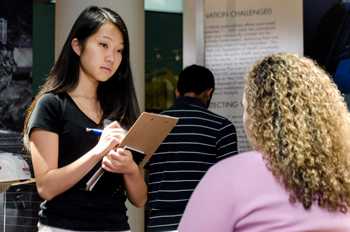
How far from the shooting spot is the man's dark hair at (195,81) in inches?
137

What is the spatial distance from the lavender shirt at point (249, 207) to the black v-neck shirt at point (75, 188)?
0.58 meters

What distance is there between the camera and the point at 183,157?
10.6ft

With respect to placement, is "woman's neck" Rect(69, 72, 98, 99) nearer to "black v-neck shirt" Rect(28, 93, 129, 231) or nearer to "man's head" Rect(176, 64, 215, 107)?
"black v-neck shirt" Rect(28, 93, 129, 231)

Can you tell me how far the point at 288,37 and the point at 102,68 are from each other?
2.21 meters

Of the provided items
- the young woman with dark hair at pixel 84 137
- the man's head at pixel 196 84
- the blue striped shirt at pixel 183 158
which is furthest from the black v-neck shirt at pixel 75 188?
the man's head at pixel 196 84

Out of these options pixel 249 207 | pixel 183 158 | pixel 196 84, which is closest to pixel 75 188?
pixel 249 207

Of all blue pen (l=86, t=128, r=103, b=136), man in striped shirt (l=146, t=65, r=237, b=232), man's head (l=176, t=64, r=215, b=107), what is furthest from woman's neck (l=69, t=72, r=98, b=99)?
man's head (l=176, t=64, r=215, b=107)

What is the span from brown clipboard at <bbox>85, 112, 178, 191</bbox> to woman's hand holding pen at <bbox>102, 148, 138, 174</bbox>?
25mm

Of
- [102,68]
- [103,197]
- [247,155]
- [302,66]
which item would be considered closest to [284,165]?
[247,155]

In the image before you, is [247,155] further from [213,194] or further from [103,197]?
[103,197]

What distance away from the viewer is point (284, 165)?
4.71ft

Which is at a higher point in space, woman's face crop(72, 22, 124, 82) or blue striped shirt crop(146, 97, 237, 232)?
woman's face crop(72, 22, 124, 82)

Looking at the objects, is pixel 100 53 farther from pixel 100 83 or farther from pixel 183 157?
pixel 183 157

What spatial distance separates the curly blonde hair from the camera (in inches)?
56.5
